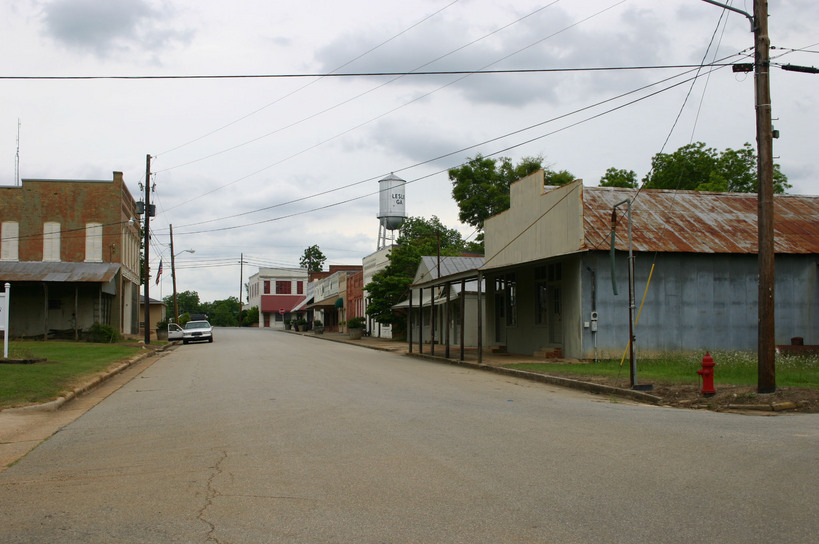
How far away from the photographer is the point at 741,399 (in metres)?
12.8

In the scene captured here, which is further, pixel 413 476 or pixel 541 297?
pixel 541 297

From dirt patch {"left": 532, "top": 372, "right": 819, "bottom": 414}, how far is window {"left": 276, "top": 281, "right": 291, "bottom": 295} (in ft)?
291

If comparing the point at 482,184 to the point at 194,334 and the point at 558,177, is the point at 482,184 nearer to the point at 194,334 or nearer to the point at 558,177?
the point at 558,177

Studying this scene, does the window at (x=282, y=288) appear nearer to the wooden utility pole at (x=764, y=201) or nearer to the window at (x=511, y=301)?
the window at (x=511, y=301)

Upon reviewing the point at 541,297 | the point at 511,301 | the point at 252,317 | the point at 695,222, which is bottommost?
the point at 252,317

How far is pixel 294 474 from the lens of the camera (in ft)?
22.3

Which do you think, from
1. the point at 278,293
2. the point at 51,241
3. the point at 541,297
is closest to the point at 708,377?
the point at 541,297

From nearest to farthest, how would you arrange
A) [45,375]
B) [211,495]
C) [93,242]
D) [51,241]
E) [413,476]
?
[211,495]
[413,476]
[45,375]
[51,241]
[93,242]

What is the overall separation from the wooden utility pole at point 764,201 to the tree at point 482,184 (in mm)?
43499

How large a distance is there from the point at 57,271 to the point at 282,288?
6561 centimetres

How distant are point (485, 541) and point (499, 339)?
26.5 metres

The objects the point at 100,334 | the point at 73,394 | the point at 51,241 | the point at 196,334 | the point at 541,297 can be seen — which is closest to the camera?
the point at 73,394

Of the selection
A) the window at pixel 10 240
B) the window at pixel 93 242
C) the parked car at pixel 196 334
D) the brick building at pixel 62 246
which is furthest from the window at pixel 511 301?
the window at pixel 10 240

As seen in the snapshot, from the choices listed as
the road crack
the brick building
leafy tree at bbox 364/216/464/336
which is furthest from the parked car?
the road crack
